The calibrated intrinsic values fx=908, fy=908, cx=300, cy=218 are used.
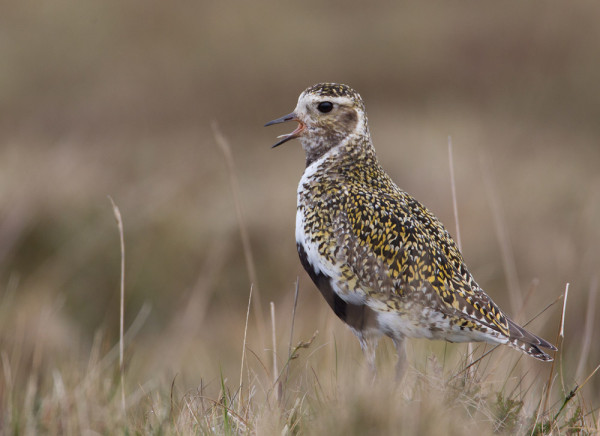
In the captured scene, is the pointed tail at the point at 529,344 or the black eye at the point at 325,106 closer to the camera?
the pointed tail at the point at 529,344

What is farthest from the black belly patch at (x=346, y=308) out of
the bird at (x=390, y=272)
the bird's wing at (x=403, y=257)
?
the bird's wing at (x=403, y=257)

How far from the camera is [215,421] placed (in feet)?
10.3

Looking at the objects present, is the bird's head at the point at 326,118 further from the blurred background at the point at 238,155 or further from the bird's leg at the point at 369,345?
the bird's leg at the point at 369,345

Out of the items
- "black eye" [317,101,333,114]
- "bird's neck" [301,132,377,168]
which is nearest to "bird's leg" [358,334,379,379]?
"bird's neck" [301,132,377,168]

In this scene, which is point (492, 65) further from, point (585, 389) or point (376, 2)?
point (585, 389)

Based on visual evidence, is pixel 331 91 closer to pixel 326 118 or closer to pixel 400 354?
pixel 326 118

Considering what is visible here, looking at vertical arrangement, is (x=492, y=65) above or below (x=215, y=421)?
Answer: below

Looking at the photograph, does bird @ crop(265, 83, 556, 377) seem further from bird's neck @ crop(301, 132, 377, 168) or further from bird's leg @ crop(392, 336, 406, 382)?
bird's neck @ crop(301, 132, 377, 168)

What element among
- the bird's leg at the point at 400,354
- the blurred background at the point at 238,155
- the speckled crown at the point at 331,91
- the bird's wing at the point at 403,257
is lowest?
the blurred background at the point at 238,155

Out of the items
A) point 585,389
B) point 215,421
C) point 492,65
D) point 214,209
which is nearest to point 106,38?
point 492,65

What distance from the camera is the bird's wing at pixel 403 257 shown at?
11.5ft

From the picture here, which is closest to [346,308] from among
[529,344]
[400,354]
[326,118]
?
[400,354]

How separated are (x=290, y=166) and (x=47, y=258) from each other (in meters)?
5.21

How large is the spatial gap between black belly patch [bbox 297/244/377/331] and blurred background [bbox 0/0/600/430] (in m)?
0.54
